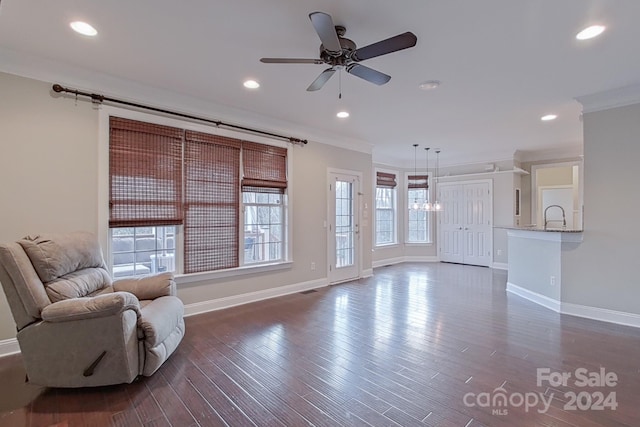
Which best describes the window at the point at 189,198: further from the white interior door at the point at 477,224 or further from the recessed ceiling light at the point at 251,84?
the white interior door at the point at 477,224

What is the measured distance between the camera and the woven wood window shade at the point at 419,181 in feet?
27.6

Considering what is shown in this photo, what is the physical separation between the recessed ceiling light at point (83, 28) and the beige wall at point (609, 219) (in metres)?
5.37

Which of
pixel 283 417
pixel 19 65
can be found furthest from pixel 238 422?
pixel 19 65

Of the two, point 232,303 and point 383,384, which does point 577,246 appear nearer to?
point 383,384

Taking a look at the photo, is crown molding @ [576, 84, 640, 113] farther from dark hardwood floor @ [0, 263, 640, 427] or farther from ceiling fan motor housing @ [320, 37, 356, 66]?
ceiling fan motor housing @ [320, 37, 356, 66]

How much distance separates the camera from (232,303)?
4332 mm

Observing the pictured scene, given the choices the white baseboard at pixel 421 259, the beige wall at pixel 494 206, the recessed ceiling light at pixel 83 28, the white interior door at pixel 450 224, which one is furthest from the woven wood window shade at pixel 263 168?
the white interior door at pixel 450 224

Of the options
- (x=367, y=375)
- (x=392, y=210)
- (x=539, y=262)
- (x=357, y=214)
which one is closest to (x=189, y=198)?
(x=367, y=375)

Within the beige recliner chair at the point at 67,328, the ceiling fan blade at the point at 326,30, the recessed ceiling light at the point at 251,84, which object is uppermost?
the recessed ceiling light at the point at 251,84

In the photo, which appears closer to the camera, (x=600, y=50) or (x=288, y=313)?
(x=600, y=50)

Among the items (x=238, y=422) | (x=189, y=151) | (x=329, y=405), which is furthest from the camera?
(x=189, y=151)

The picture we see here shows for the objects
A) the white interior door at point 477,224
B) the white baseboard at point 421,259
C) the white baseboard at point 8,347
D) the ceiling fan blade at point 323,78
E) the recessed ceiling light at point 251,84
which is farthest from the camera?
the white baseboard at point 421,259

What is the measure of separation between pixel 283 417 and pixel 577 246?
4135mm

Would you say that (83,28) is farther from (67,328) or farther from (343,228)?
(343,228)
